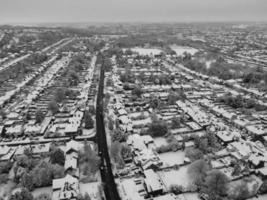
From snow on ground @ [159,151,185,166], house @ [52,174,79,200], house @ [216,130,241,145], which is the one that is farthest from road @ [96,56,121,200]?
house @ [216,130,241,145]

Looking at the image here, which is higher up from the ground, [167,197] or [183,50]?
[183,50]

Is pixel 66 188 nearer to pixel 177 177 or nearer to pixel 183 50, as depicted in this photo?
pixel 177 177

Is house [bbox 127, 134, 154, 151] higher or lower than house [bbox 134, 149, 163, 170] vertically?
higher

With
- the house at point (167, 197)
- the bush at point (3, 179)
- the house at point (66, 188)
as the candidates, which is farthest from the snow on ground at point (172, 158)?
the bush at point (3, 179)

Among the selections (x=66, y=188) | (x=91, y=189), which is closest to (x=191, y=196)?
(x=91, y=189)

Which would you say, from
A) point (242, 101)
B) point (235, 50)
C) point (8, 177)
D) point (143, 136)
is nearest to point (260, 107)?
point (242, 101)

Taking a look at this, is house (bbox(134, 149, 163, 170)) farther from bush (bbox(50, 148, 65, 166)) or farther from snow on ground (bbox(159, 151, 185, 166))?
bush (bbox(50, 148, 65, 166))
